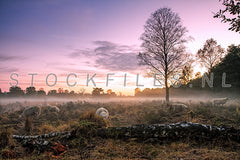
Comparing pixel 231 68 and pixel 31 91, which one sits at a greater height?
pixel 231 68

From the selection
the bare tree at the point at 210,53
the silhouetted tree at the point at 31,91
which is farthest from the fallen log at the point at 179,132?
the silhouetted tree at the point at 31,91

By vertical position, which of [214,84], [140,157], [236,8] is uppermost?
[236,8]

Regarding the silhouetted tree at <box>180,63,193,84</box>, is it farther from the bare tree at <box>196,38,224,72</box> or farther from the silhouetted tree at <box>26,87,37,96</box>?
the silhouetted tree at <box>26,87,37,96</box>

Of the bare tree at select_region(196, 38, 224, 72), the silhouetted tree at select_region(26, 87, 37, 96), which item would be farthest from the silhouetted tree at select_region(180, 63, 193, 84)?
the silhouetted tree at select_region(26, 87, 37, 96)

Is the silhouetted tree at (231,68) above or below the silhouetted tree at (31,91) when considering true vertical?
above

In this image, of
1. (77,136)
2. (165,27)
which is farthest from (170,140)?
(165,27)

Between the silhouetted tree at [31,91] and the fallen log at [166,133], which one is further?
the silhouetted tree at [31,91]

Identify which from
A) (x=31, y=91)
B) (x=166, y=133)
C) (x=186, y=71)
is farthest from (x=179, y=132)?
(x=31, y=91)

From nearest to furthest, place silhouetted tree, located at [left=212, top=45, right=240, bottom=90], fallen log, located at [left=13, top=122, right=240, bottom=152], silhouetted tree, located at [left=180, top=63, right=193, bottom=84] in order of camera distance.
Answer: fallen log, located at [left=13, top=122, right=240, bottom=152] < silhouetted tree, located at [left=180, top=63, right=193, bottom=84] < silhouetted tree, located at [left=212, top=45, right=240, bottom=90]

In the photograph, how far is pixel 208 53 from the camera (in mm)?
29141

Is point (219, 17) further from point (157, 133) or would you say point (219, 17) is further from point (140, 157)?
point (140, 157)

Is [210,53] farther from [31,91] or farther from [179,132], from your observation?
[31,91]

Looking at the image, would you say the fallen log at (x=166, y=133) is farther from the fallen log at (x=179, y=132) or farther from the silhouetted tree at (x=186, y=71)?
the silhouetted tree at (x=186, y=71)

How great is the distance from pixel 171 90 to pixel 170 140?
34.9 meters
